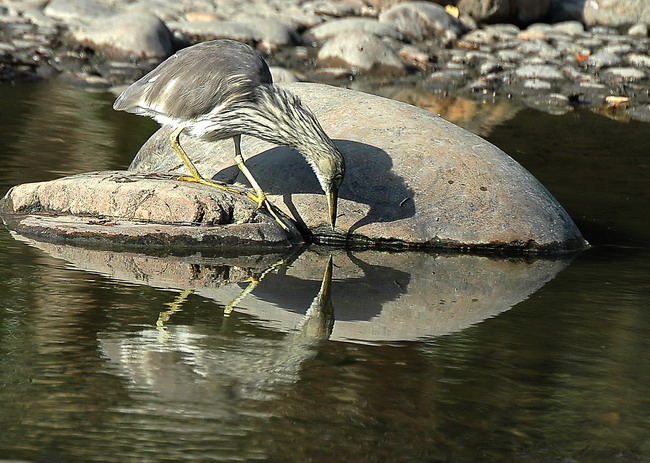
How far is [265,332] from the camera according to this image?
5.63 meters

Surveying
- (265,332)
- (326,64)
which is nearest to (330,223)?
(265,332)

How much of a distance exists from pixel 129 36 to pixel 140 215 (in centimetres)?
1083

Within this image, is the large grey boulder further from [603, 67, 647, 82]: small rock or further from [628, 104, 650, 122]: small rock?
[603, 67, 647, 82]: small rock

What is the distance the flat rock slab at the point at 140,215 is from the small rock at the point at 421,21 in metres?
13.2

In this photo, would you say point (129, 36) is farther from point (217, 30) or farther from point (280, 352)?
point (280, 352)

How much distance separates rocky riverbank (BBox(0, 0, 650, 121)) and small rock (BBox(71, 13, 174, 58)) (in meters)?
0.02

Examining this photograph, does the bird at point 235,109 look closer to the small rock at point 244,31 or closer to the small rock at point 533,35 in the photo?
the small rock at point 244,31

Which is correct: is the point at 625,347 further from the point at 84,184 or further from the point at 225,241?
the point at 84,184

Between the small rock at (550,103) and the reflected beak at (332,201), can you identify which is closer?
the reflected beak at (332,201)

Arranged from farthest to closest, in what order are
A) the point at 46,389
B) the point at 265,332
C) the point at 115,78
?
the point at 115,78 < the point at 265,332 < the point at 46,389

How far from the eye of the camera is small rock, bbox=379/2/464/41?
67.4 feet

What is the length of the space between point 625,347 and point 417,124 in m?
3.29

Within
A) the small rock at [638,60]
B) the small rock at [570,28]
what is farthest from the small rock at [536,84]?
the small rock at [570,28]

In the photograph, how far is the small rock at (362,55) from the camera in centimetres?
1809
